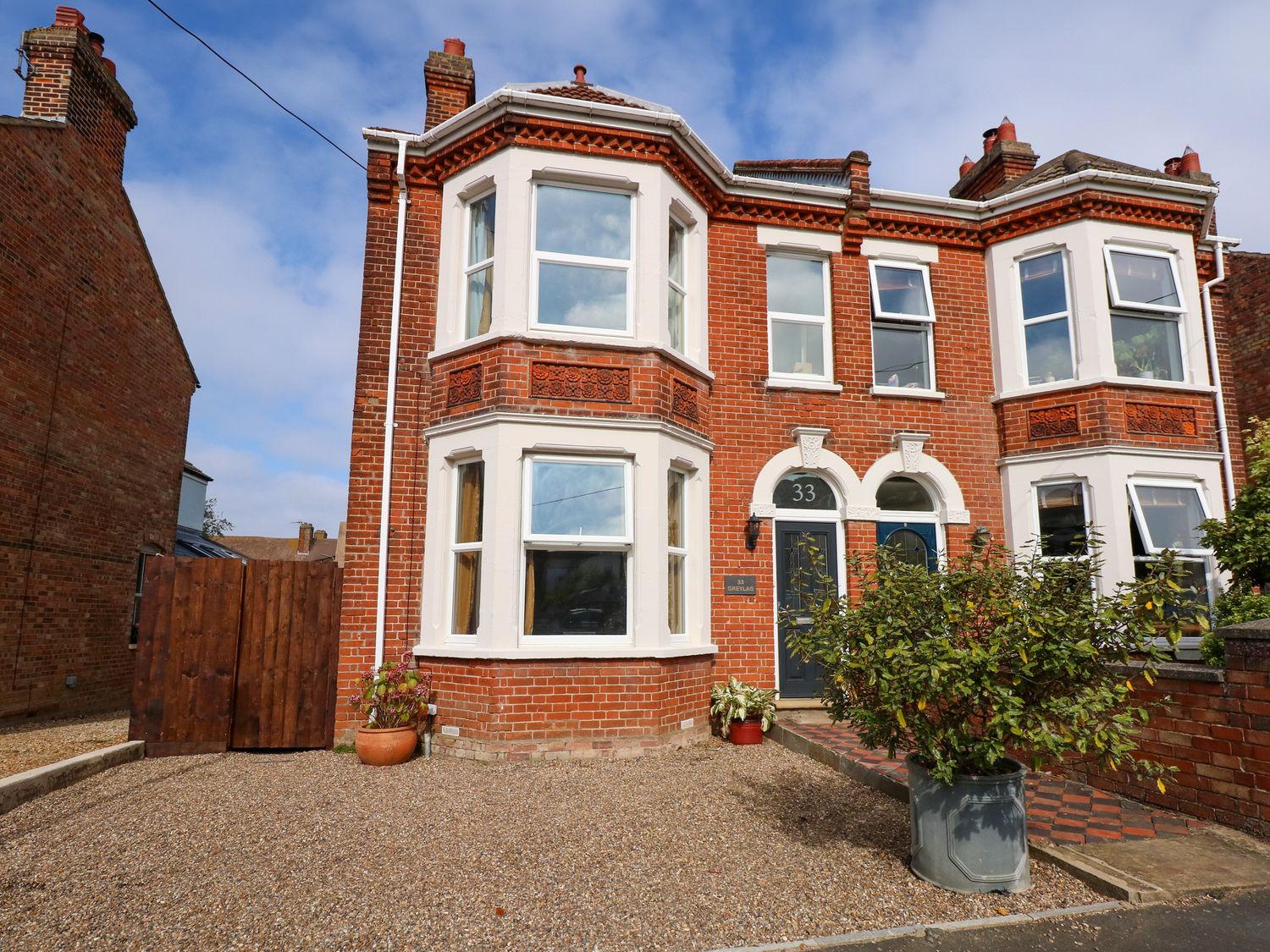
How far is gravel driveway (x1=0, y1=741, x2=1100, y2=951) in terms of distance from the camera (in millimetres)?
3555

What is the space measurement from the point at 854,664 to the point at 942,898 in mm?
1286

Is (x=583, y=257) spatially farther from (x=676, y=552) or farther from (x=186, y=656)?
(x=186, y=656)

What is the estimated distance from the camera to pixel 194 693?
747 cm

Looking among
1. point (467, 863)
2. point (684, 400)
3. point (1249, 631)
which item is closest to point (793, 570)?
point (684, 400)

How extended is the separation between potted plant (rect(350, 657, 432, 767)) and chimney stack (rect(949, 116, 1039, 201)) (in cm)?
1079

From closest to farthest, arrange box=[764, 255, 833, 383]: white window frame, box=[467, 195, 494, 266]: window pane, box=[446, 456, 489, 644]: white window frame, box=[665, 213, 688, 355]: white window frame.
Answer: box=[446, 456, 489, 644]: white window frame
box=[467, 195, 494, 266]: window pane
box=[665, 213, 688, 355]: white window frame
box=[764, 255, 833, 383]: white window frame

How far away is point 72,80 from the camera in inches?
416

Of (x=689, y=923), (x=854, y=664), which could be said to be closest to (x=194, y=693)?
(x=689, y=923)

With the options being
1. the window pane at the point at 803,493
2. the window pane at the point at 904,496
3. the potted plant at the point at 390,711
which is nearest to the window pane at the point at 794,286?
the window pane at the point at 803,493

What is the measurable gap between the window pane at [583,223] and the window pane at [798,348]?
2.41 metres

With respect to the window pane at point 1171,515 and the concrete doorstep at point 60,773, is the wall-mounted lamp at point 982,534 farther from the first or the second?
the concrete doorstep at point 60,773

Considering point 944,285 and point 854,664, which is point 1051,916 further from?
point 944,285

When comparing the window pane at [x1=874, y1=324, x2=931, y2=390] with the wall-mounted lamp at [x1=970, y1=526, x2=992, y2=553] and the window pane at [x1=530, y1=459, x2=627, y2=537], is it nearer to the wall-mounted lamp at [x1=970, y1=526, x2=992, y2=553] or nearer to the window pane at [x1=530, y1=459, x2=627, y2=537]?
the wall-mounted lamp at [x1=970, y1=526, x2=992, y2=553]

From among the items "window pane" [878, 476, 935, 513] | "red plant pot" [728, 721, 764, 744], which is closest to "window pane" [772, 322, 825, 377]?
"window pane" [878, 476, 935, 513]
